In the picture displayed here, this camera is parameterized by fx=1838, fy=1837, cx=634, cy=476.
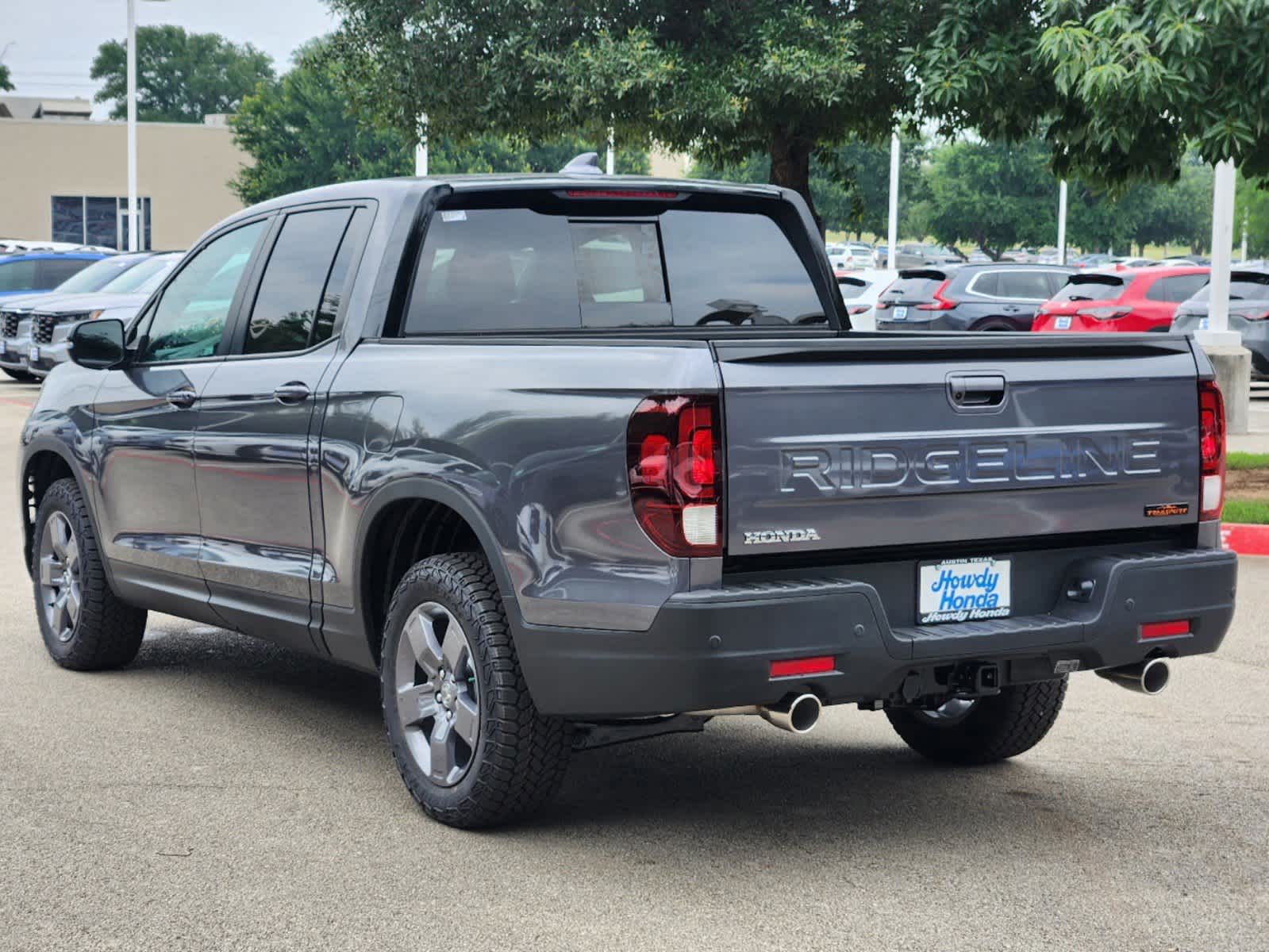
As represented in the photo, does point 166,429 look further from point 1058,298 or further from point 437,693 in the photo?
point 1058,298

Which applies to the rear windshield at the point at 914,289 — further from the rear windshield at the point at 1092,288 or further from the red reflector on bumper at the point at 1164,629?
the red reflector on bumper at the point at 1164,629

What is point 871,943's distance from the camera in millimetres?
4301

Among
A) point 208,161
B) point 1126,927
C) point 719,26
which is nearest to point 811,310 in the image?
point 1126,927

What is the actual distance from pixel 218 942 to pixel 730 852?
147cm

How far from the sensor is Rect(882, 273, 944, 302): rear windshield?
27.8m

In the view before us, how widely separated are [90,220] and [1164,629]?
74.0 m

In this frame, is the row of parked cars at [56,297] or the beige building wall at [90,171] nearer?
the row of parked cars at [56,297]

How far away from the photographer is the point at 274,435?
19.8 feet

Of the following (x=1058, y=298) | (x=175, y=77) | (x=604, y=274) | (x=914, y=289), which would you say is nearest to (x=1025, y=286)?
(x=914, y=289)

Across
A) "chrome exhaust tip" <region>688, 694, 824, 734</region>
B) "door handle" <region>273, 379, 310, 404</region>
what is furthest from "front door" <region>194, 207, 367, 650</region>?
"chrome exhaust tip" <region>688, 694, 824, 734</region>

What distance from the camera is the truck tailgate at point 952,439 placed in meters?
4.56

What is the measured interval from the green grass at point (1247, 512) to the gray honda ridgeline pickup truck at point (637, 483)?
6096 millimetres

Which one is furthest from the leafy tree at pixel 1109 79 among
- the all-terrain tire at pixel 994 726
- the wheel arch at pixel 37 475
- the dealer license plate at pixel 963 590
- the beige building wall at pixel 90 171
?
the beige building wall at pixel 90 171

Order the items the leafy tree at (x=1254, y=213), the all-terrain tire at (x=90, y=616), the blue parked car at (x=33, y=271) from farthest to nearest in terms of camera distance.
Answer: the leafy tree at (x=1254, y=213), the blue parked car at (x=33, y=271), the all-terrain tire at (x=90, y=616)
